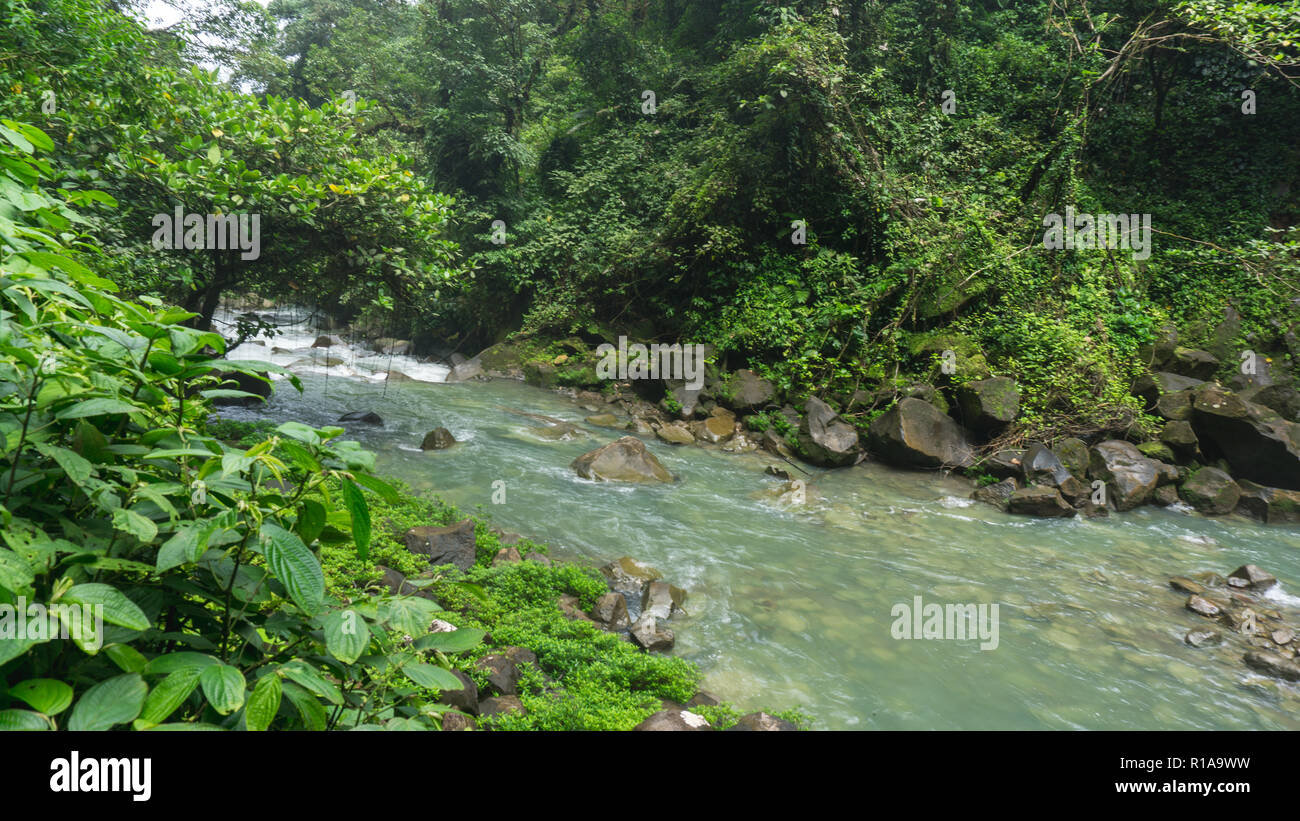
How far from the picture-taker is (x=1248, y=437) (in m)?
10.4

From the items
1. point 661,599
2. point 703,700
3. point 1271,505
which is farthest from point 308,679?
point 1271,505

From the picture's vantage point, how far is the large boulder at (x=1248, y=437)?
1031cm

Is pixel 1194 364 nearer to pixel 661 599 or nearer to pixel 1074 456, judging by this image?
pixel 1074 456

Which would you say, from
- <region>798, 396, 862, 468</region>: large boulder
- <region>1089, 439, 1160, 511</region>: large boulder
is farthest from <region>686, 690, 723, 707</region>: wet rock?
<region>1089, 439, 1160, 511</region>: large boulder

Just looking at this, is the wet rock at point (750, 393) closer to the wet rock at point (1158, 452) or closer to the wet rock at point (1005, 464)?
the wet rock at point (1005, 464)

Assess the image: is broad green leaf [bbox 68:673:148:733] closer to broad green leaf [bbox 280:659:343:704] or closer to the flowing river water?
broad green leaf [bbox 280:659:343:704]

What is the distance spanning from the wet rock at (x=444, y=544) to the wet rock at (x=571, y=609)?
0.96 meters

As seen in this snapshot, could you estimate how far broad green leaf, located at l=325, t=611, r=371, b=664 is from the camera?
139cm

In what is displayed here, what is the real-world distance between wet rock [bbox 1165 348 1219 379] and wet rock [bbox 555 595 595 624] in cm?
1248

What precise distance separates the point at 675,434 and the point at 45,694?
455 inches
